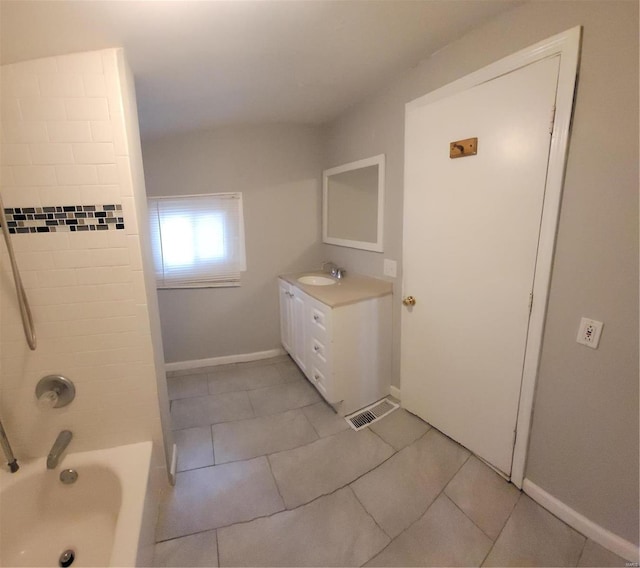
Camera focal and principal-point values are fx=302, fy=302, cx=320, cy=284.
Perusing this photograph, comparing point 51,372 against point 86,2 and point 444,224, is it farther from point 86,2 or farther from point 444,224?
point 444,224

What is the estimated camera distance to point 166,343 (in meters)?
2.92

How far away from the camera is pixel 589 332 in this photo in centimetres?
129

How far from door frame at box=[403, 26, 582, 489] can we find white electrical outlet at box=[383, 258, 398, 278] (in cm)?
94

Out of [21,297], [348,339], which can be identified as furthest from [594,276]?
[21,297]

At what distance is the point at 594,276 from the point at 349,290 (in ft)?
4.59

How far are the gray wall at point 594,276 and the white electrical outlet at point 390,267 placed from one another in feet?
3.32

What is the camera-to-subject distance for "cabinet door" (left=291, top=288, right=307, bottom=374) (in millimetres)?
2512

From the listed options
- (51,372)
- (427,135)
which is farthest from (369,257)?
(51,372)

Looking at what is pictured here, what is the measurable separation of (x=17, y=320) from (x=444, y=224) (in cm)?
225

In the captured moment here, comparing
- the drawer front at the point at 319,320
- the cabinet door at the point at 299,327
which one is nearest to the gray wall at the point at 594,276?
the drawer front at the point at 319,320

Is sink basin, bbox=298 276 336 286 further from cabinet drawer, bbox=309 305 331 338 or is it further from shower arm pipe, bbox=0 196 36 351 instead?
shower arm pipe, bbox=0 196 36 351

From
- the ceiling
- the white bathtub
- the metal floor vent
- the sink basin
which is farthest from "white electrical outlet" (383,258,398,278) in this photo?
the white bathtub

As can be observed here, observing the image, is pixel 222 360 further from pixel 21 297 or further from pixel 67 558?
pixel 21 297

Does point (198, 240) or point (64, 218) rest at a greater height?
point (64, 218)
